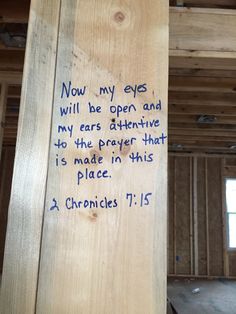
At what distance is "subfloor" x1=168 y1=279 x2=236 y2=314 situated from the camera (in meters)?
4.69

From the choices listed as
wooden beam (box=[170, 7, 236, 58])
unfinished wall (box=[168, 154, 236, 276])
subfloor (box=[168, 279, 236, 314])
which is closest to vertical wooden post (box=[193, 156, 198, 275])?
unfinished wall (box=[168, 154, 236, 276])

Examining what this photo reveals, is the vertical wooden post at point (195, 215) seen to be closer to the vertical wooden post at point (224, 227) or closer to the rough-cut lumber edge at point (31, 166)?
the vertical wooden post at point (224, 227)

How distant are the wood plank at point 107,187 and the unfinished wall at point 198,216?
23.8ft

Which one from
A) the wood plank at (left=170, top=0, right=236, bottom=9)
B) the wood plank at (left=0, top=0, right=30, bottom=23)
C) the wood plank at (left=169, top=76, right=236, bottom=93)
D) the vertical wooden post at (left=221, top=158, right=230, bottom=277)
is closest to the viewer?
the wood plank at (left=170, top=0, right=236, bottom=9)

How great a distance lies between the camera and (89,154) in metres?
0.66

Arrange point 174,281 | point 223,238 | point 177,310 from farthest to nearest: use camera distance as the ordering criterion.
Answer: point 223,238 < point 174,281 < point 177,310

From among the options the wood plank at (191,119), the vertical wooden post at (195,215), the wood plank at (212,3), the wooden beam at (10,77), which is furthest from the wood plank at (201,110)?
the vertical wooden post at (195,215)

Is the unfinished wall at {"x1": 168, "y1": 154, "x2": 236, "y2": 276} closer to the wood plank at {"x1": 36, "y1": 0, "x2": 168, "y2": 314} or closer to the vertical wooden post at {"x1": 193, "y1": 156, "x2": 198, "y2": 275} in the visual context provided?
the vertical wooden post at {"x1": 193, "y1": 156, "x2": 198, "y2": 275}

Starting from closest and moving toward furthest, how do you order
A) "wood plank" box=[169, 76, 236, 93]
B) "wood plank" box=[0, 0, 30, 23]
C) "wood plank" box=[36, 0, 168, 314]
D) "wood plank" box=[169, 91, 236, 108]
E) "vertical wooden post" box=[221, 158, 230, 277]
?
"wood plank" box=[36, 0, 168, 314]
"wood plank" box=[0, 0, 30, 23]
"wood plank" box=[169, 76, 236, 93]
"wood plank" box=[169, 91, 236, 108]
"vertical wooden post" box=[221, 158, 230, 277]

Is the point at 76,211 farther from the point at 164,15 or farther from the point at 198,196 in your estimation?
the point at 198,196

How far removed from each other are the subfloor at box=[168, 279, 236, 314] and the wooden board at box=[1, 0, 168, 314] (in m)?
4.28

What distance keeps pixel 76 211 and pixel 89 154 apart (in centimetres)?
11

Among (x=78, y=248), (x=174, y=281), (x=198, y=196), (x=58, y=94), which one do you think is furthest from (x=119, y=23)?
(x=198, y=196)

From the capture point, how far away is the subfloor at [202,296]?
4.69 m
